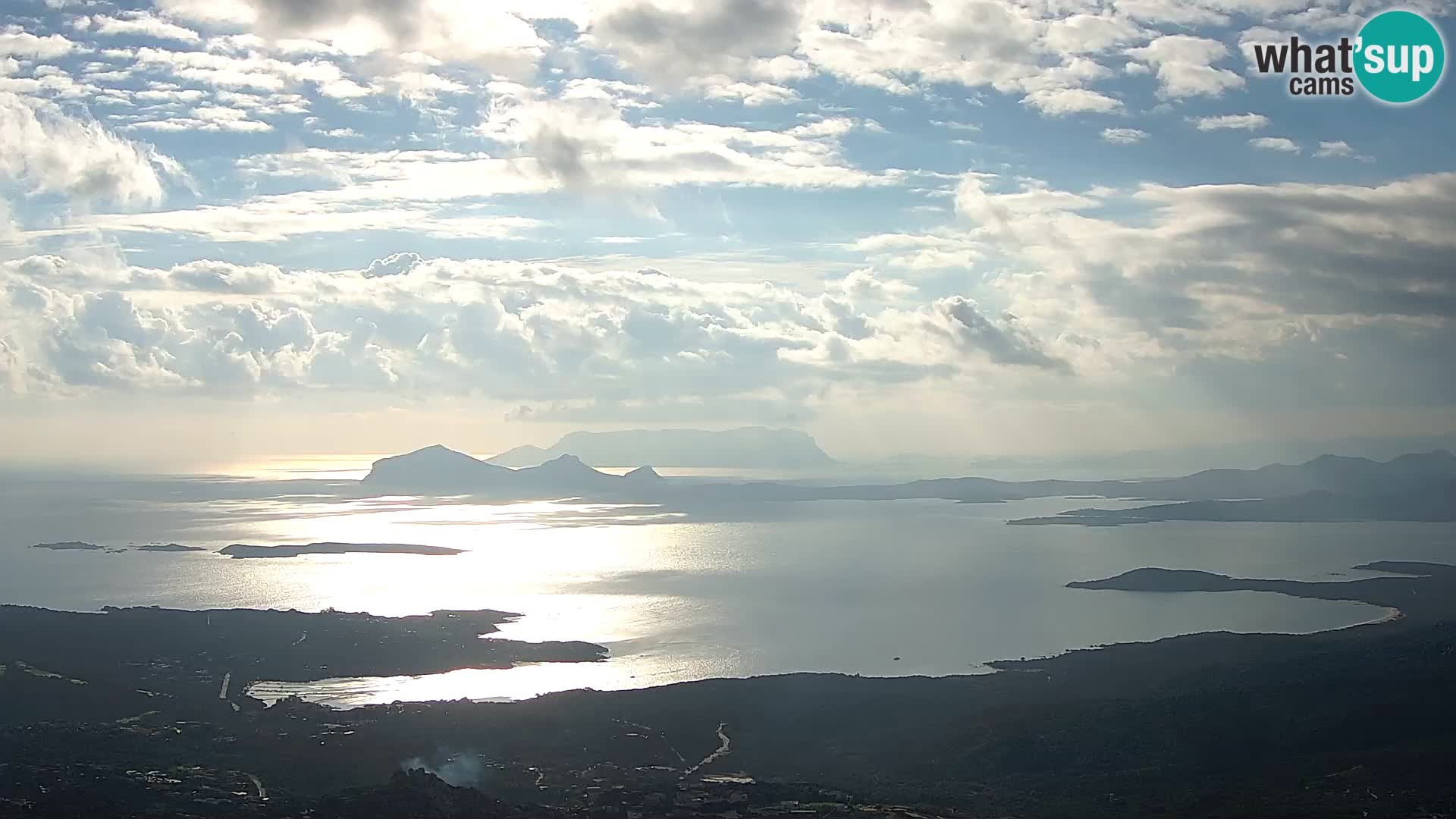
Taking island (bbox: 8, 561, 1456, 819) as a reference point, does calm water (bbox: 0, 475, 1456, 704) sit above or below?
below

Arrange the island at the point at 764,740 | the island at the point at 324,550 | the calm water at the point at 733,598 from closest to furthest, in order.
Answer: the island at the point at 764,740 < the calm water at the point at 733,598 < the island at the point at 324,550

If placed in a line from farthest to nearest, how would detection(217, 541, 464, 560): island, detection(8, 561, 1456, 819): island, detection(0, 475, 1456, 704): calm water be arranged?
detection(217, 541, 464, 560): island → detection(0, 475, 1456, 704): calm water → detection(8, 561, 1456, 819): island

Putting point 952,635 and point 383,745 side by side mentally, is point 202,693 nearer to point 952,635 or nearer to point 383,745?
point 383,745

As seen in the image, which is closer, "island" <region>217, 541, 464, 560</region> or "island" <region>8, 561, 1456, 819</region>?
"island" <region>8, 561, 1456, 819</region>

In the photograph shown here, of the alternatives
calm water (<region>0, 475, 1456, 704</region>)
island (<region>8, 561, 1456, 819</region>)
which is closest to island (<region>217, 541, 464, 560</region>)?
calm water (<region>0, 475, 1456, 704</region>)

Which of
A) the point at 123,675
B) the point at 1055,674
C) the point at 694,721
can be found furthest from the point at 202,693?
the point at 1055,674

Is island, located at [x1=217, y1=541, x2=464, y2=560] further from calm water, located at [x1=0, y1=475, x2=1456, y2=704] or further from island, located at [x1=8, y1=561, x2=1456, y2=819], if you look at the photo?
island, located at [x1=8, y1=561, x2=1456, y2=819]

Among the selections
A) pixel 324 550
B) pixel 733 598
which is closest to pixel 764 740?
pixel 733 598

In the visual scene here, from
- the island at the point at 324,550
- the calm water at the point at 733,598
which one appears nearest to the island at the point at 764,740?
the calm water at the point at 733,598

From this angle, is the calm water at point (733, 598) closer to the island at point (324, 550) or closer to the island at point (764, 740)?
the island at point (324, 550)
